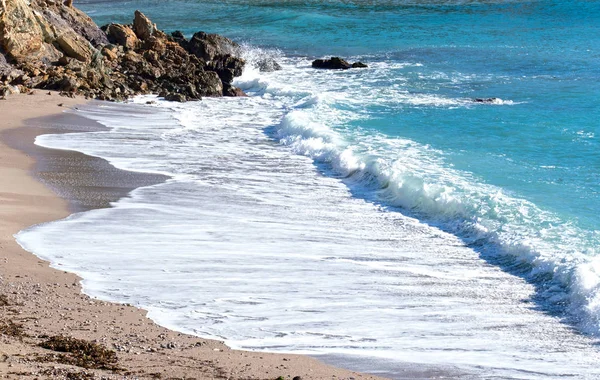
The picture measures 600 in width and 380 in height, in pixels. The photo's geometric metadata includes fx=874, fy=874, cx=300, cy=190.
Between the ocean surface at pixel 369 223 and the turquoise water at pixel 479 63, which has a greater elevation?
the turquoise water at pixel 479 63

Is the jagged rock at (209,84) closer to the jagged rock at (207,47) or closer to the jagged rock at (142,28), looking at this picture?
the jagged rock at (207,47)

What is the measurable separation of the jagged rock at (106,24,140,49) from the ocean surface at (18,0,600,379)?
5.33m

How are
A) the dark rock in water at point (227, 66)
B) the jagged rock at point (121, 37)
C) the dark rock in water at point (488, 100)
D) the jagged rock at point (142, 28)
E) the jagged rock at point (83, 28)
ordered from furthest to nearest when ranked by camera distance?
the jagged rock at point (142, 28) → the jagged rock at point (121, 37) → the jagged rock at point (83, 28) → the dark rock in water at point (227, 66) → the dark rock in water at point (488, 100)

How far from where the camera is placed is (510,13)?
46969 mm

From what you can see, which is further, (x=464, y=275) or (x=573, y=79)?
(x=573, y=79)

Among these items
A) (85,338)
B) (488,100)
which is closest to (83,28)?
(488,100)

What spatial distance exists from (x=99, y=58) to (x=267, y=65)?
8.43 m

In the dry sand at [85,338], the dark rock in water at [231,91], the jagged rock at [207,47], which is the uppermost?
the jagged rock at [207,47]

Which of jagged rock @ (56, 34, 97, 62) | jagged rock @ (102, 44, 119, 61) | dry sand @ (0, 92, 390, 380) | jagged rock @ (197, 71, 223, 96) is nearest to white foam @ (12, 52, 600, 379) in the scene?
dry sand @ (0, 92, 390, 380)

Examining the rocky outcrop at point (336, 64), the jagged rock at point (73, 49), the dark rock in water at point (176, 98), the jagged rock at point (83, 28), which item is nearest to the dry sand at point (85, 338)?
the dark rock in water at point (176, 98)

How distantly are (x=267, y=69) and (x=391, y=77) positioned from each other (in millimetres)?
5200

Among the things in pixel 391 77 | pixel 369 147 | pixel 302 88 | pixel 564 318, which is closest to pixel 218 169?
pixel 369 147

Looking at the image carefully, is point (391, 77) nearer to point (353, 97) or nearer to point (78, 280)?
point (353, 97)

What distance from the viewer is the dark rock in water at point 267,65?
106 ft
